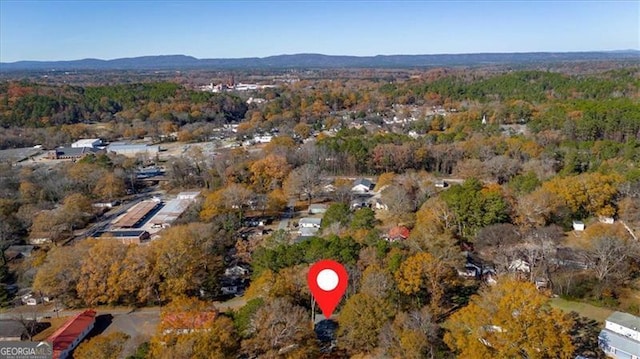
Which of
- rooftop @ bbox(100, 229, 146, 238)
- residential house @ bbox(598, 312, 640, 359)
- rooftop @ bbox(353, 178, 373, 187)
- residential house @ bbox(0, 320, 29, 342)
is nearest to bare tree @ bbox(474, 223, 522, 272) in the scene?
residential house @ bbox(598, 312, 640, 359)

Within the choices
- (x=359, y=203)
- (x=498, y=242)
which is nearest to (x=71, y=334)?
(x=498, y=242)

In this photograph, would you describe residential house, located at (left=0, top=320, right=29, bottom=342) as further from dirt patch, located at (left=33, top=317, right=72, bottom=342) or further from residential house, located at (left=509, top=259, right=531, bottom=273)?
residential house, located at (left=509, top=259, right=531, bottom=273)

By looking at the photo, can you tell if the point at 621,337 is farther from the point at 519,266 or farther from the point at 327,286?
the point at 327,286

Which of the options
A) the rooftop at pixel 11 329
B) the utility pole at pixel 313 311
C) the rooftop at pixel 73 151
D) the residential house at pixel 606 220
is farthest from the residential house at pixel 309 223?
the rooftop at pixel 73 151

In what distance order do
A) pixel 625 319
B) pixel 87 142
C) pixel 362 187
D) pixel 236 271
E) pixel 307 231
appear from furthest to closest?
pixel 87 142, pixel 362 187, pixel 307 231, pixel 236 271, pixel 625 319

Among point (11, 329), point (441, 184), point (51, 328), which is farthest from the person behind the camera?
point (441, 184)

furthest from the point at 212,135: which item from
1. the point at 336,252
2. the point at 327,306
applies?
the point at 327,306

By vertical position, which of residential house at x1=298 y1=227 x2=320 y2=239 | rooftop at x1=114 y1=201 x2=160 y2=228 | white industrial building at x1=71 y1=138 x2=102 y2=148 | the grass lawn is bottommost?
the grass lawn
